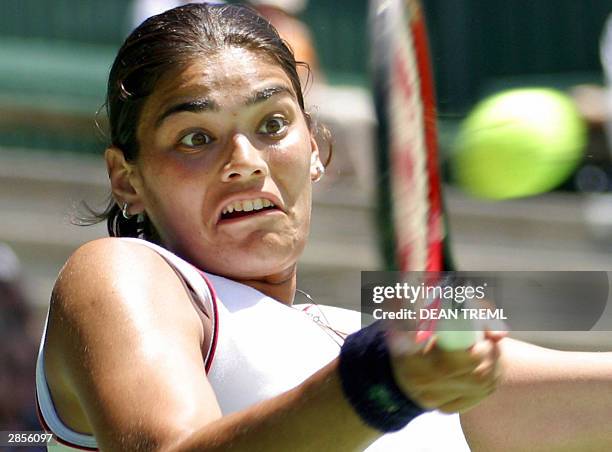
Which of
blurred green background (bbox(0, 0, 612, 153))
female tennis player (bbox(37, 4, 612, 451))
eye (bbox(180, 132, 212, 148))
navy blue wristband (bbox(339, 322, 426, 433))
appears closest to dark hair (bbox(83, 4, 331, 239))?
female tennis player (bbox(37, 4, 612, 451))

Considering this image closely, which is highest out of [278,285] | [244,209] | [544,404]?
[244,209]

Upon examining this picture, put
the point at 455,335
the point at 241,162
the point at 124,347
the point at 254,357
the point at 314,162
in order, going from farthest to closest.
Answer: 1. the point at 314,162
2. the point at 241,162
3. the point at 254,357
4. the point at 124,347
5. the point at 455,335

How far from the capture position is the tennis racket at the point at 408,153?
1581 millimetres

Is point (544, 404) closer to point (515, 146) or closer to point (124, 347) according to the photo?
point (515, 146)

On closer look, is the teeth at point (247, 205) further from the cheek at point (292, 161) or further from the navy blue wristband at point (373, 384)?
the navy blue wristband at point (373, 384)

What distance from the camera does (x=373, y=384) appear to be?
1.60 meters

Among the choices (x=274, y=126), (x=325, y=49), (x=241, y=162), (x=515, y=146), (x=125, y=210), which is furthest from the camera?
(x=325, y=49)

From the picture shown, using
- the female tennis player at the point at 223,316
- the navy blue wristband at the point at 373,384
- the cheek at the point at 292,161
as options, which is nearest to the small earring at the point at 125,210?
the female tennis player at the point at 223,316

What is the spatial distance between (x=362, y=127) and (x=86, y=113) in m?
1.74

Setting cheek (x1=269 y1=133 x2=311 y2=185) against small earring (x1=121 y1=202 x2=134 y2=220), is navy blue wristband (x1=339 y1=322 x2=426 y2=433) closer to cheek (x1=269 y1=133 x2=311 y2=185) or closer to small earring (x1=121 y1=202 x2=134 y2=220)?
cheek (x1=269 y1=133 x2=311 y2=185)

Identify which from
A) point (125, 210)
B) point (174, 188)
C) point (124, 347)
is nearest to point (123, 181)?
point (125, 210)

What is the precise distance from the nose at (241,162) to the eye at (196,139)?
4 centimetres

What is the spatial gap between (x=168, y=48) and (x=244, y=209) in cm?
32

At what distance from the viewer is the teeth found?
2.30 metres
